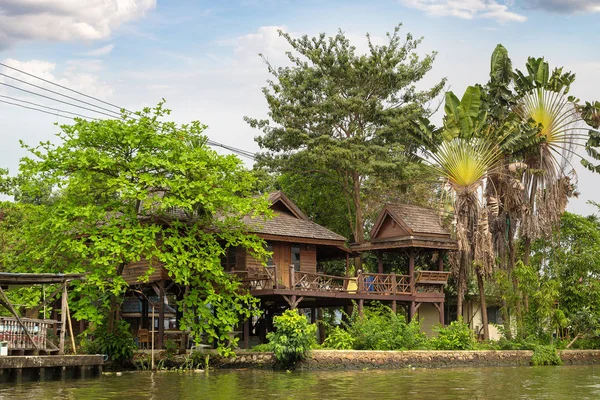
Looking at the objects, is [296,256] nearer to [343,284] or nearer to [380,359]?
[343,284]

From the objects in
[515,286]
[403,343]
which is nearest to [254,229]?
[403,343]

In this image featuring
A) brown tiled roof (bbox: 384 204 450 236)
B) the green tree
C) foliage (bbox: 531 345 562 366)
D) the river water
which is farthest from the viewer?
brown tiled roof (bbox: 384 204 450 236)

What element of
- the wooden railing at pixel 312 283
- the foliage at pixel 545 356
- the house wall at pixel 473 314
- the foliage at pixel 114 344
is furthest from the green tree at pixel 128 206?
the house wall at pixel 473 314

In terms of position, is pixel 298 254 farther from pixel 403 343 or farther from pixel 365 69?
pixel 365 69

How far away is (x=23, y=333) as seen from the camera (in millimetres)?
25141

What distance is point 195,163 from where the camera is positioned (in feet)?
99.8

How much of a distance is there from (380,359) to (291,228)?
8.52 meters

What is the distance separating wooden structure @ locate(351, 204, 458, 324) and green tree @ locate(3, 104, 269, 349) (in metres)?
9.30

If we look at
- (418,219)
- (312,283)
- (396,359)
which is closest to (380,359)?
(396,359)

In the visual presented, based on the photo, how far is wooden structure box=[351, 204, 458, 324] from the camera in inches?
1528

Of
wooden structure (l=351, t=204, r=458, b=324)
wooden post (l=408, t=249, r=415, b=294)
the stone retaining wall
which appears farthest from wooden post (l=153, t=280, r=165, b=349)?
wooden post (l=408, t=249, r=415, b=294)

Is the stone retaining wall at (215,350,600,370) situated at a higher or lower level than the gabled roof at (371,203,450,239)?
lower

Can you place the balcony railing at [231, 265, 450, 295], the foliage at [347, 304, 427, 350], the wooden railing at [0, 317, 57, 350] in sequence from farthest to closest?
the balcony railing at [231, 265, 450, 295] < the foliage at [347, 304, 427, 350] < the wooden railing at [0, 317, 57, 350]

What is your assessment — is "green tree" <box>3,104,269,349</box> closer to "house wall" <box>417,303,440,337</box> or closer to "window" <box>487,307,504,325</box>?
"house wall" <box>417,303,440,337</box>
